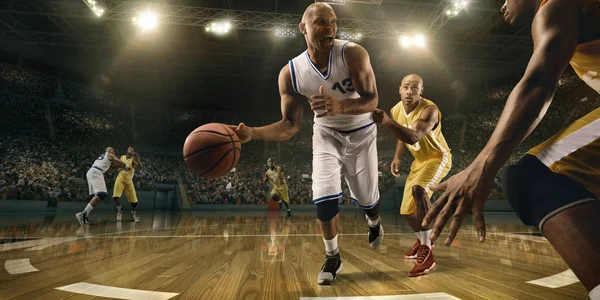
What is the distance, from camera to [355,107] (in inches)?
89.4

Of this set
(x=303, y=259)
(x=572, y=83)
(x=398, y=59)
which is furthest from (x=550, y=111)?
(x=303, y=259)

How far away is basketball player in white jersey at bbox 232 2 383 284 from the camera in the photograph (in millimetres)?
2451

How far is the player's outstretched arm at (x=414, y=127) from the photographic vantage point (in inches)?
91.4

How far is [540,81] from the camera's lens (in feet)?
3.07

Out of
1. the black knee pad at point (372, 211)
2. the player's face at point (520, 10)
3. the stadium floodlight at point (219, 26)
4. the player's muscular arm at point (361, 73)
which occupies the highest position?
the stadium floodlight at point (219, 26)

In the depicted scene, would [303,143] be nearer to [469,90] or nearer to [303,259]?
[469,90]

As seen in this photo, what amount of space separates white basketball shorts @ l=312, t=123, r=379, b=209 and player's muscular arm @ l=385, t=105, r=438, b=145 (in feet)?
1.02

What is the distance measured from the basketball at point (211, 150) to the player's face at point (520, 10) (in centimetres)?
199

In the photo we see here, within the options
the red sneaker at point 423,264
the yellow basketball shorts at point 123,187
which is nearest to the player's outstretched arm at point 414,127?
the red sneaker at point 423,264

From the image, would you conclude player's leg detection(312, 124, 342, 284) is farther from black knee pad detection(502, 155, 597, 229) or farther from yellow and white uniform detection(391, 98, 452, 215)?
black knee pad detection(502, 155, 597, 229)

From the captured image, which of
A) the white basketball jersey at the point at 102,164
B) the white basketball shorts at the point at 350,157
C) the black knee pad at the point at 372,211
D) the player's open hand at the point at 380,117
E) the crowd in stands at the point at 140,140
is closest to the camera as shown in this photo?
the player's open hand at the point at 380,117

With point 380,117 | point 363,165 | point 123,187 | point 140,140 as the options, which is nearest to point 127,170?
point 123,187

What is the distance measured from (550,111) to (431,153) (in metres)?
16.1

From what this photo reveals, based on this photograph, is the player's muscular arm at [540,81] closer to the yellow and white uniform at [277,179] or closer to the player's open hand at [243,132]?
the player's open hand at [243,132]
